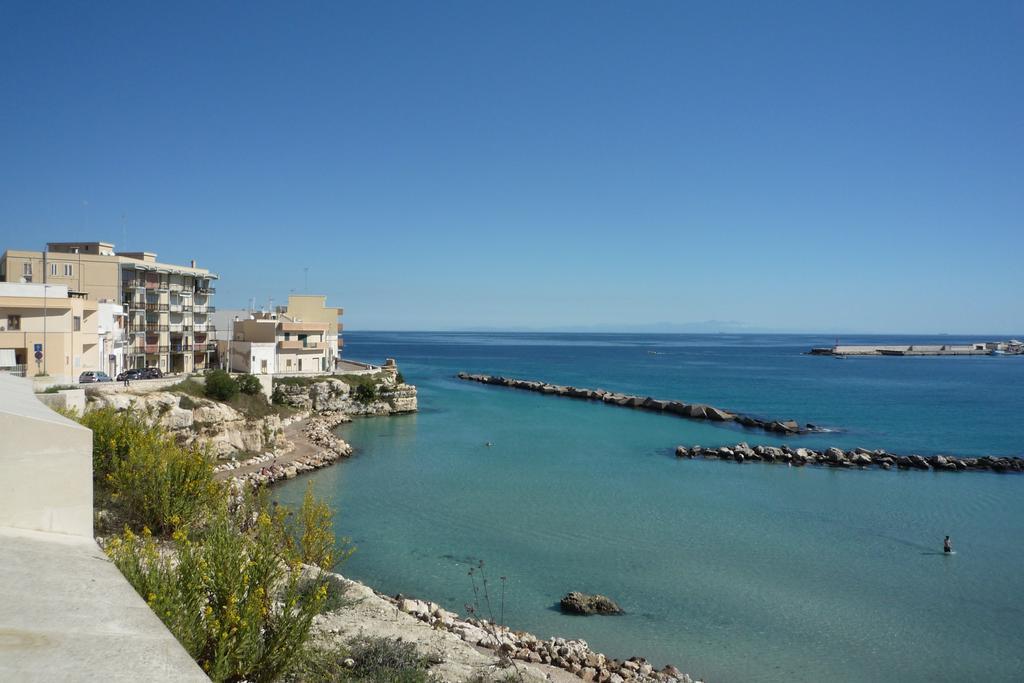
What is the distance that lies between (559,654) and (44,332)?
31.4 m

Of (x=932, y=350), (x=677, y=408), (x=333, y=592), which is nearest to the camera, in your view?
(x=333, y=592)

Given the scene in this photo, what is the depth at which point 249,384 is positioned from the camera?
138 feet

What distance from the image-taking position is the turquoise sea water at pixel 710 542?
15.7m

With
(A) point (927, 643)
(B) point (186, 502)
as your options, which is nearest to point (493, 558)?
(B) point (186, 502)

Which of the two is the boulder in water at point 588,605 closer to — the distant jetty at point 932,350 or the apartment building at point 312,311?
the apartment building at point 312,311

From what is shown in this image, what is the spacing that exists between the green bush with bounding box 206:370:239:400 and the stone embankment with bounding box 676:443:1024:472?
26231 mm

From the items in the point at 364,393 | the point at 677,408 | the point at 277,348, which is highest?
the point at 277,348

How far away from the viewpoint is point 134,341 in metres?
Result: 47.1

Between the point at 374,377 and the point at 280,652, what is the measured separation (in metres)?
48.8

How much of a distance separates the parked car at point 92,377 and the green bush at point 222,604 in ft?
100

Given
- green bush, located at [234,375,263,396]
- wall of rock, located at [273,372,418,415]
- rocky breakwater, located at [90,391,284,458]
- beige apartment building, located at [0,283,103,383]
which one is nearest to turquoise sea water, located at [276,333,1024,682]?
wall of rock, located at [273,372,418,415]

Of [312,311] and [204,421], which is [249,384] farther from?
[312,311]

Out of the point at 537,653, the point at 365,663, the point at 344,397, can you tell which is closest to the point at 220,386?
the point at 344,397

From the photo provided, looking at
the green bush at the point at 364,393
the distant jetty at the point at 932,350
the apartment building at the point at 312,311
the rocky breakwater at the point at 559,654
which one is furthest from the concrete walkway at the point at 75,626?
the distant jetty at the point at 932,350
